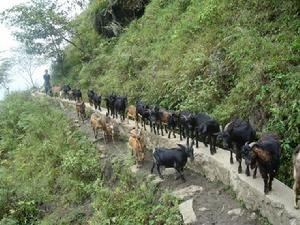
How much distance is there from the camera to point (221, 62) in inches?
483

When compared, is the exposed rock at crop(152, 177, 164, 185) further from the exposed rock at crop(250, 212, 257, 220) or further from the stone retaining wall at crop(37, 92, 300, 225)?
the exposed rock at crop(250, 212, 257, 220)

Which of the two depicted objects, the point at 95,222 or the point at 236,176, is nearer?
the point at 236,176

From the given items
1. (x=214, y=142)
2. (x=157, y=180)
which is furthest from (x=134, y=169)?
(x=214, y=142)

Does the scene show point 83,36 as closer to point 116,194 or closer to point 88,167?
point 88,167

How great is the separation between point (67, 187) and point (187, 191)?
443 centimetres

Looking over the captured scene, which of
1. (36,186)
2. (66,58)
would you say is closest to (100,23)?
(66,58)

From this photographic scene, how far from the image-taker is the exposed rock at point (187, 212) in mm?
7605

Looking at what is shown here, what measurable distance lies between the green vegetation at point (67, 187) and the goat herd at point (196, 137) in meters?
0.72

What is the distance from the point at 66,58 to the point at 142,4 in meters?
9.82

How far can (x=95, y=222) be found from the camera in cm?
878

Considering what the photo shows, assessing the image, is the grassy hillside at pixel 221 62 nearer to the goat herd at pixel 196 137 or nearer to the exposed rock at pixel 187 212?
the goat herd at pixel 196 137

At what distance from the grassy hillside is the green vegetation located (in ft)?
8.68

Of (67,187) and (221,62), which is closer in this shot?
(67,187)

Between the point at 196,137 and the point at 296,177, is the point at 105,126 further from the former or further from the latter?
the point at 296,177
